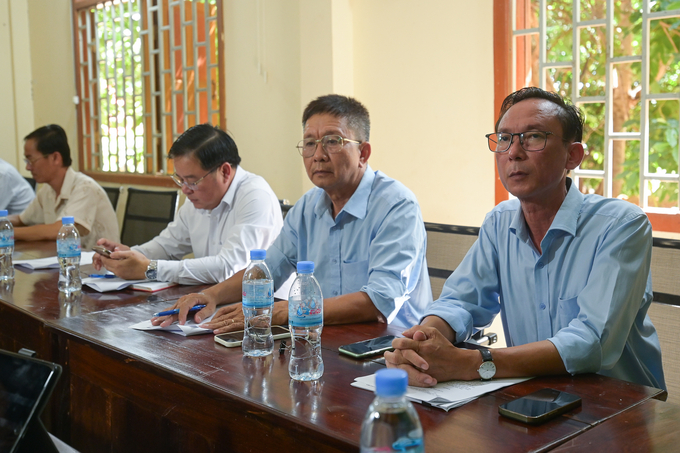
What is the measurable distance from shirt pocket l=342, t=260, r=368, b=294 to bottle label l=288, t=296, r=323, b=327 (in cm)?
70

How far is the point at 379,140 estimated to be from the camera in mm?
3387

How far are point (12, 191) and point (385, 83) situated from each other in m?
2.83

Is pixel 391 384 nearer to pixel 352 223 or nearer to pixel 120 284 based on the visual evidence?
pixel 352 223

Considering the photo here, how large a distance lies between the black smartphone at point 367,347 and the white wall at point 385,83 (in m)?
1.62

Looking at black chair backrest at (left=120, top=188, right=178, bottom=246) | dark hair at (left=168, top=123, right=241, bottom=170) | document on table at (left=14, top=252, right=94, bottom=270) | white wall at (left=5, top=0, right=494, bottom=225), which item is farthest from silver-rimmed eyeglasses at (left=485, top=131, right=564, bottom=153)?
black chair backrest at (left=120, top=188, right=178, bottom=246)

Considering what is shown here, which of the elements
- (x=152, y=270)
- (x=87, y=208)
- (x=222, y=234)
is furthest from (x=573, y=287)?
(x=87, y=208)

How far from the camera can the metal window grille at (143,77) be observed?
4.41 m

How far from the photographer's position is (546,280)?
1533 mm

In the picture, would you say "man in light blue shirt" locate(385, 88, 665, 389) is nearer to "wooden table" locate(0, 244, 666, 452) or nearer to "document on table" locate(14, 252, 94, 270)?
"wooden table" locate(0, 244, 666, 452)

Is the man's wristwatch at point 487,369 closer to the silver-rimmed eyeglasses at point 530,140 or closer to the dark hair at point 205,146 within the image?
the silver-rimmed eyeglasses at point 530,140

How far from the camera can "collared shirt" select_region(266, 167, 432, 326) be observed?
1907 millimetres

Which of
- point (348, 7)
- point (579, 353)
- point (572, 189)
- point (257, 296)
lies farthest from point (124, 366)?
point (348, 7)

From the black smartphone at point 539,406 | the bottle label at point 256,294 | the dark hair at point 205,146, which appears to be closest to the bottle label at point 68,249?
the dark hair at point 205,146

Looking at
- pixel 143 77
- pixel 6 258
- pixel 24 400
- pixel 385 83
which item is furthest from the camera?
pixel 143 77
